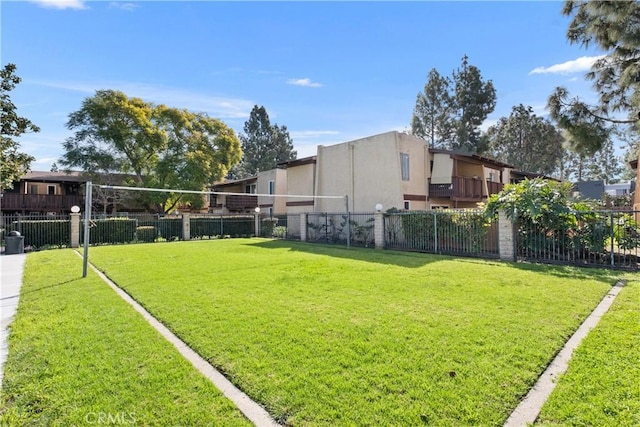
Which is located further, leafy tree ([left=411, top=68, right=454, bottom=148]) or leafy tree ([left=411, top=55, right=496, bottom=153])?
leafy tree ([left=411, top=68, right=454, bottom=148])

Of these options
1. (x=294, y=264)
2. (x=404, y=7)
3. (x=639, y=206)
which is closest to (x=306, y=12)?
(x=404, y=7)

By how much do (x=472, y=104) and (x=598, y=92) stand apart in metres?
24.2

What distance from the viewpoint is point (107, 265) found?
454 inches

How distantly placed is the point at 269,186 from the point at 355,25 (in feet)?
61.3

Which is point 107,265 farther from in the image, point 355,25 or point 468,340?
point 355,25

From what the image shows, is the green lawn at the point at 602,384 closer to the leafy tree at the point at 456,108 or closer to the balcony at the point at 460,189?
the balcony at the point at 460,189

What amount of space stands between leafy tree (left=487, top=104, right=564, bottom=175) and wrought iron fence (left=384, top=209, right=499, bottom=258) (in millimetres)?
28782

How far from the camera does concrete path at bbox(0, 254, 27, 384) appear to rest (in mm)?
4879

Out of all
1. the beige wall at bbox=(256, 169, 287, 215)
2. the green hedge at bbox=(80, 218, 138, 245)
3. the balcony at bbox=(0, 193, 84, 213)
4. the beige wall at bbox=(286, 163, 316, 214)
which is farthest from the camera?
the beige wall at bbox=(256, 169, 287, 215)

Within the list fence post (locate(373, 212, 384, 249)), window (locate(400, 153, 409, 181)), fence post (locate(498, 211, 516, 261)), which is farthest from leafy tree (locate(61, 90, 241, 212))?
fence post (locate(498, 211, 516, 261))

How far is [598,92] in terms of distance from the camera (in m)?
14.2

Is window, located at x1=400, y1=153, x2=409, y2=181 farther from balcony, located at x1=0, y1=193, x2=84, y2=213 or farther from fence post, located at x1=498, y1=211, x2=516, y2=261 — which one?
balcony, located at x1=0, y1=193, x2=84, y2=213

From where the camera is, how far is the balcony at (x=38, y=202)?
27828 mm

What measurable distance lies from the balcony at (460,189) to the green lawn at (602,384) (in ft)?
53.7
